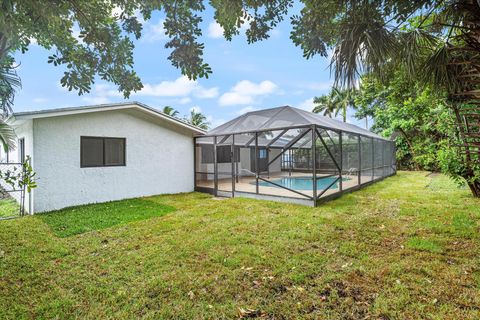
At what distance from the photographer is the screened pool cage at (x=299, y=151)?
7.57 meters

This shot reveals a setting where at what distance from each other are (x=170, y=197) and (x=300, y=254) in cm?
603

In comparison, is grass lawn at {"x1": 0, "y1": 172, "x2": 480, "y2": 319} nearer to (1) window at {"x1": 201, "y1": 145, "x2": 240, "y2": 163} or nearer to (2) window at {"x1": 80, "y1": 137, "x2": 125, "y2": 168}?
(2) window at {"x1": 80, "y1": 137, "x2": 125, "y2": 168}

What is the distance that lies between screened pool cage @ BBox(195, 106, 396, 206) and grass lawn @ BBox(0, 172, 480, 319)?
223cm

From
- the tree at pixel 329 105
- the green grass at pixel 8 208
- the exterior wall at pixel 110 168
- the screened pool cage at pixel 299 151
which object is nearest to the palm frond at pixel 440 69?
the screened pool cage at pixel 299 151

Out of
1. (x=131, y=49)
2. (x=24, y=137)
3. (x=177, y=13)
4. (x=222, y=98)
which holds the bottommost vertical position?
(x=24, y=137)

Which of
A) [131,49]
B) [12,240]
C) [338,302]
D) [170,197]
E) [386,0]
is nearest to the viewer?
[338,302]

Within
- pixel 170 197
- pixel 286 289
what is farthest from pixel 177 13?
pixel 170 197

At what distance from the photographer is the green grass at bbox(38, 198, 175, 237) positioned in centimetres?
A: 524

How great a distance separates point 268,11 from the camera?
328 centimetres

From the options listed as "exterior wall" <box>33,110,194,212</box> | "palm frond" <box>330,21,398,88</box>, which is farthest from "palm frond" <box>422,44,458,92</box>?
"exterior wall" <box>33,110,194,212</box>

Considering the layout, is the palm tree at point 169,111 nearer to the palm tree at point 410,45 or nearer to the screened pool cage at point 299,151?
the screened pool cage at point 299,151

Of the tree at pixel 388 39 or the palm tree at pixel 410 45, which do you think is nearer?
the tree at pixel 388 39

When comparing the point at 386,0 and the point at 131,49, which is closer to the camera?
the point at 131,49

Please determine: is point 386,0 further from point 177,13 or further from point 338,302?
point 338,302
